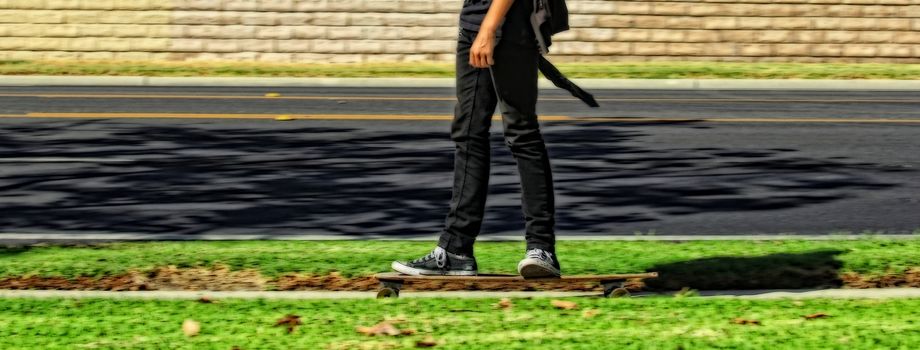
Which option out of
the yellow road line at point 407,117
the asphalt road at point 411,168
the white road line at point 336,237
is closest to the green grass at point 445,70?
the asphalt road at point 411,168

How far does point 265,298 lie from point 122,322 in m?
0.65

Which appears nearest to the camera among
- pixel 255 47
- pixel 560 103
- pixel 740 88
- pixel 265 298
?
pixel 265 298

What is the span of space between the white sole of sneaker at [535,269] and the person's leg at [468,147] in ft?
0.94

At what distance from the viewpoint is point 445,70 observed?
2269 centimetres

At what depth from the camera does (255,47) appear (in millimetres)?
25469

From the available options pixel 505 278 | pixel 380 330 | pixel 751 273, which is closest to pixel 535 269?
pixel 505 278

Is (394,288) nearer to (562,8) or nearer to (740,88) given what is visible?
(562,8)

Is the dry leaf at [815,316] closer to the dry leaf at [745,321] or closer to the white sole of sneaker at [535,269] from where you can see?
the dry leaf at [745,321]

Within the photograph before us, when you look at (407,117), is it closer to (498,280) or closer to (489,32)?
(498,280)

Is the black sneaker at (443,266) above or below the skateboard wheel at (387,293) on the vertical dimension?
above

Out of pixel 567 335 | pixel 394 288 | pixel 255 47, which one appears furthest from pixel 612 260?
pixel 255 47

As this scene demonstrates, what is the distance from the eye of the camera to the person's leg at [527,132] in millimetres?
5625

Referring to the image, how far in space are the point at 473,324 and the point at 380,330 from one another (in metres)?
0.34

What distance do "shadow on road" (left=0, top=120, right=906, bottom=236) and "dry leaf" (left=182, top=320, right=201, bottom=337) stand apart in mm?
2711
